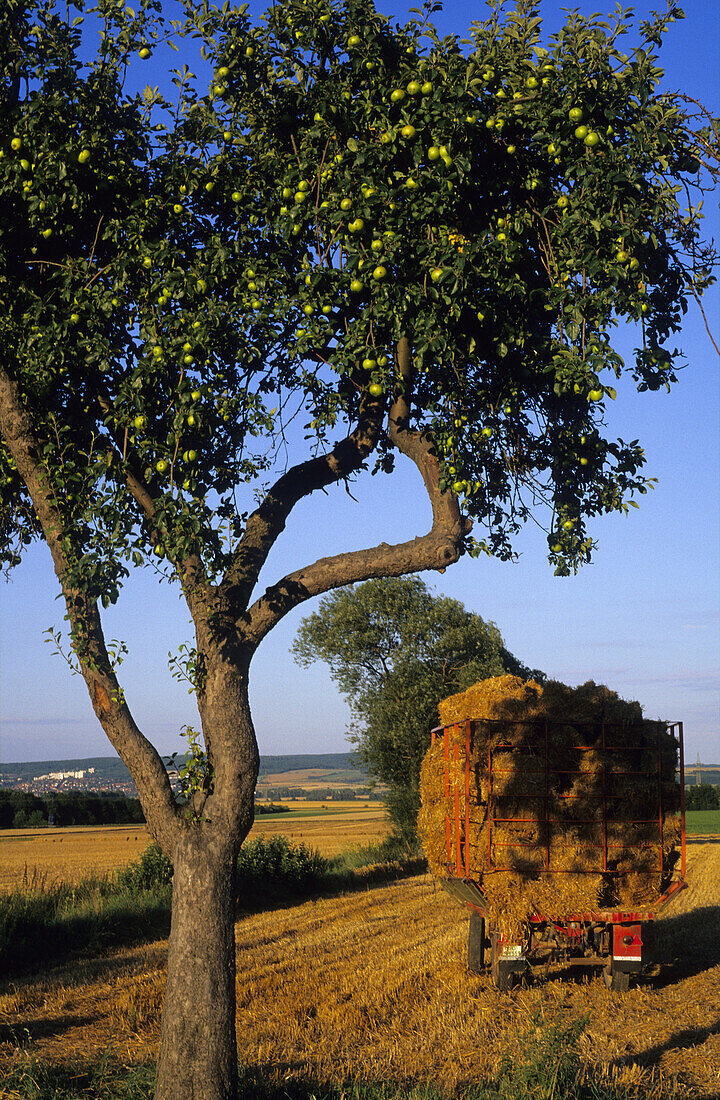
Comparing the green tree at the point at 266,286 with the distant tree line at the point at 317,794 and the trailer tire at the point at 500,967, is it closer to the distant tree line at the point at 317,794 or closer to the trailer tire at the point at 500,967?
the trailer tire at the point at 500,967

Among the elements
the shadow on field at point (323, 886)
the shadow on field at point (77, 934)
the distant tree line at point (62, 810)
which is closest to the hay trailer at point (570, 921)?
the shadow on field at point (77, 934)

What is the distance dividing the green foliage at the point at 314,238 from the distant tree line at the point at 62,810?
5340 cm

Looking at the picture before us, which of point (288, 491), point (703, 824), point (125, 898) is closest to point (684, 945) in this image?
point (125, 898)

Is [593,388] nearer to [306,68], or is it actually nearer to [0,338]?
[306,68]

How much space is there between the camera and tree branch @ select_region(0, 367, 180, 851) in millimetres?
7227

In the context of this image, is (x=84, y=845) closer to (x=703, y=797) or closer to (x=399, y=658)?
(x=399, y=658)

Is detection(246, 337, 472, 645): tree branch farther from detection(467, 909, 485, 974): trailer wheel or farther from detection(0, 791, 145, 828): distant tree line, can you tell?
detection(0, 791, 145, 828): distant tree line

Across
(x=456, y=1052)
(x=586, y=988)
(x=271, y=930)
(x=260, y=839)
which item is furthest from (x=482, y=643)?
(x=456, y=1052)

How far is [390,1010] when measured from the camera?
33.1ft

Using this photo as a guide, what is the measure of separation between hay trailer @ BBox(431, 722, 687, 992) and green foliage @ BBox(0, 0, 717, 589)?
15.9 feet

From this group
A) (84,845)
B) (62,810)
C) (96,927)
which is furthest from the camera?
(62,810)

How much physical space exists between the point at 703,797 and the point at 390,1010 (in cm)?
5841

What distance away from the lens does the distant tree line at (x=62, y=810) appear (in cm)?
5703

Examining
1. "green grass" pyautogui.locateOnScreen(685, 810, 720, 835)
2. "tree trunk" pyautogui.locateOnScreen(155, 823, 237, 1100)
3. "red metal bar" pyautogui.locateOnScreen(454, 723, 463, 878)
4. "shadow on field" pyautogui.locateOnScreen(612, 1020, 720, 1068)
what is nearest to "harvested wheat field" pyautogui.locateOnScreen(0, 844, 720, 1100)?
"shadow on field" pyautogui.locateOnScreen(612, 1020, 720, 1068)
